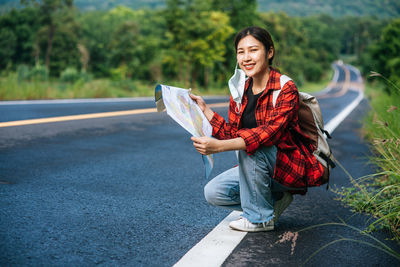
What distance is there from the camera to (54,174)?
441 centimetres

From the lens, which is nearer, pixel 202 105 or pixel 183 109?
pixel 183 109

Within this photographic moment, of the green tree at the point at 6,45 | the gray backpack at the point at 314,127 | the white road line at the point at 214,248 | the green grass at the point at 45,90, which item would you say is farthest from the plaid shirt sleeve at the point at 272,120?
the green tree at the point at 6,45

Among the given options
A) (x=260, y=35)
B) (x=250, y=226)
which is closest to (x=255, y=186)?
(x=250, y=226)

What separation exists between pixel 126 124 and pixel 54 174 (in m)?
4.51

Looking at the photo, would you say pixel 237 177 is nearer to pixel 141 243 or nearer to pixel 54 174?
pixel 141 243

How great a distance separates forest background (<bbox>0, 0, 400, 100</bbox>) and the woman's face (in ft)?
1.00

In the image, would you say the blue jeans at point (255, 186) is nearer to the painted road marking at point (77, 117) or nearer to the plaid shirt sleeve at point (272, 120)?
the plaid shirt sleeve at point (272, 120)

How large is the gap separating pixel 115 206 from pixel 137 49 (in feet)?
181

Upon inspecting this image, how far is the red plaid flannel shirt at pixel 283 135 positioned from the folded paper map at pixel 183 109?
9.0 inches

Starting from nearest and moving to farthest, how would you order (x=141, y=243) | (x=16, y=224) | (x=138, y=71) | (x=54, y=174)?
(x=141, y=243) → (x=16, y=224) → (x=54, y=174) → (x=138, y=71)

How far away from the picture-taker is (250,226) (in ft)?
9.70

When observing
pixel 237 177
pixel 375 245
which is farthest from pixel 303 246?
pixel 237 177

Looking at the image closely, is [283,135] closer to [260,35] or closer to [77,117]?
[260,35]

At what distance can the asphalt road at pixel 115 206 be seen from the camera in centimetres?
246
